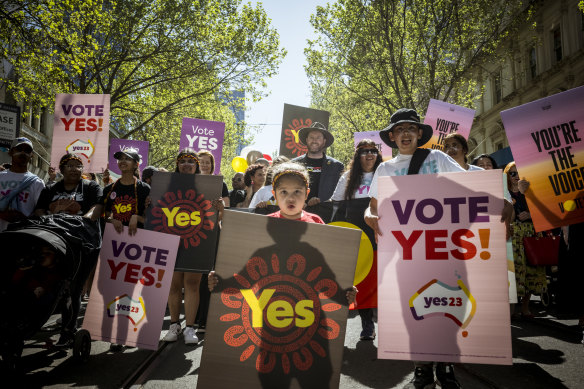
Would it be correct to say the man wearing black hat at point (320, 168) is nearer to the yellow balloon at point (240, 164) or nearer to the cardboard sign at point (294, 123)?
the cardboard sign at point (294, 123)

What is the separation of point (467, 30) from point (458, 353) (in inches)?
548

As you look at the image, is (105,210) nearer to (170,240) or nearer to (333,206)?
(170,240)

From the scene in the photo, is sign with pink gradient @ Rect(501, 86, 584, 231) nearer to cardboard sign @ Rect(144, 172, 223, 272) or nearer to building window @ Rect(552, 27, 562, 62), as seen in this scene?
cardboard sign @ Rect(144, 172, 223, 272)

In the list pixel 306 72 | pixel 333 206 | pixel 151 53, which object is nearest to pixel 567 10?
pixel 306 72

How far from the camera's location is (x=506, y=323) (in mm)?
2432

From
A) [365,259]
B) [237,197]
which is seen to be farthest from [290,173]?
[237,197]

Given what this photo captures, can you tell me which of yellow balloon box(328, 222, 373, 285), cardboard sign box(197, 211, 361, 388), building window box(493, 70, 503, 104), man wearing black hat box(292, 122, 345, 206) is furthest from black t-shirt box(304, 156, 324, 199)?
building window box(493, 70, 503, 104)

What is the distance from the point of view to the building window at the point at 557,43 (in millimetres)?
19547

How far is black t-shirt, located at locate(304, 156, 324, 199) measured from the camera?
216 inches

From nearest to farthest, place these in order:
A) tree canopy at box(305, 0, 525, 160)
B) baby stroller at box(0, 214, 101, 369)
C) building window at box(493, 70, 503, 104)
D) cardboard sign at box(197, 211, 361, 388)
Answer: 1. cardboard sign at box(197, 211, 361, 388)
2. baby stroller at box(0, 214, 101, 369)
3. tree canopy at box(305, 0, 525, 160)
4. building window at box(493, 70, 503, 104)

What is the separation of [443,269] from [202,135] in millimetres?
7236

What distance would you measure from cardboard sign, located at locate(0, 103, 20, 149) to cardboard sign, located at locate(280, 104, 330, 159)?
24.8 feet

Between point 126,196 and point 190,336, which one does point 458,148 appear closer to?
point 190,336

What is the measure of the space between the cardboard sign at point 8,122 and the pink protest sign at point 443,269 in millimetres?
11098
